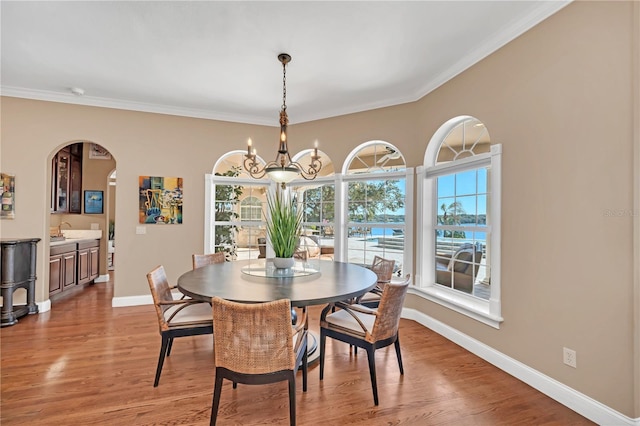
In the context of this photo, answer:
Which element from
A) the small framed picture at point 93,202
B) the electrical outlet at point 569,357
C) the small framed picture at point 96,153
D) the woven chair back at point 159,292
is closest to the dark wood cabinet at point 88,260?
the small framed picture at point 93,202

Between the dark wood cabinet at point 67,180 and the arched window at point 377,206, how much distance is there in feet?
15.0

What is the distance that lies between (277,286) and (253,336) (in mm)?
569

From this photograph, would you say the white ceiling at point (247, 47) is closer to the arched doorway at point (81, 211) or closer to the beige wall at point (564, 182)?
the beige wall at point (564, 182)

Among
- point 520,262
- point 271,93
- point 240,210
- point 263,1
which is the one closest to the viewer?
point 263,1

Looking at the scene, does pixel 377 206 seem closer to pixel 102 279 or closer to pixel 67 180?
pixel 67 180

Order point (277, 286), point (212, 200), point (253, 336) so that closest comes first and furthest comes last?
point (253, 336), point (277, 286), point (212, 200)

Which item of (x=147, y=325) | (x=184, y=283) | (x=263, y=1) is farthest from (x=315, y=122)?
(x=147, y=325)

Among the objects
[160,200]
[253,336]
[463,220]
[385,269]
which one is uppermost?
[160,200]

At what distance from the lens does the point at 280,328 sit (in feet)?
5.62

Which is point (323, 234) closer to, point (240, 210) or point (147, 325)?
point (240, 210)

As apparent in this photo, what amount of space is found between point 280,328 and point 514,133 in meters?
2.40

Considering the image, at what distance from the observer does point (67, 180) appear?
5312 mm

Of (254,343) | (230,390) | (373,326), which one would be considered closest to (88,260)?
(230,390)

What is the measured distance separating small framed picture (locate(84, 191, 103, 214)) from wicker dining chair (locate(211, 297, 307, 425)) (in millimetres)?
5448
